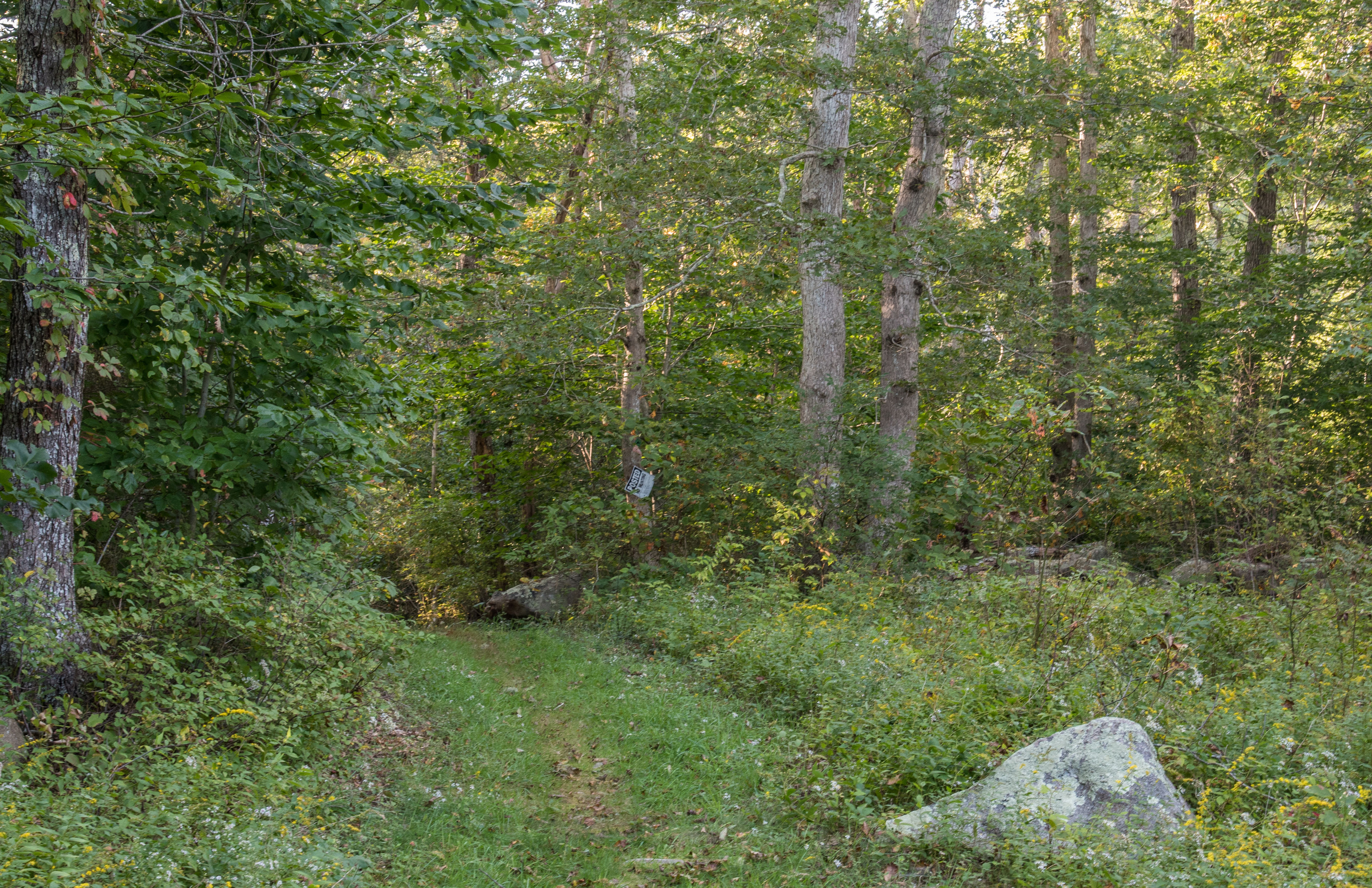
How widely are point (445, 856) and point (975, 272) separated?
409 inches

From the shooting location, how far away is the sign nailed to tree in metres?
12.7

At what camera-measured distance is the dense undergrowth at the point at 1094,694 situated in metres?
4.50

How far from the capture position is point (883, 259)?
11.2 meters

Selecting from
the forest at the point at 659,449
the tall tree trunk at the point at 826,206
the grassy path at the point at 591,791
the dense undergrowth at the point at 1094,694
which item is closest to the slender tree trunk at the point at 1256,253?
the forest at the point at 659,449

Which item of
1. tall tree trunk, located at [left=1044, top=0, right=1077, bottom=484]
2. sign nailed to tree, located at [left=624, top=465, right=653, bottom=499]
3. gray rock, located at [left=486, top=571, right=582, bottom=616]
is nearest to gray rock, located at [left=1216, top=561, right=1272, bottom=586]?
tall tree trunk, located at [left=1044, top=0, right=1077, bottom=484]

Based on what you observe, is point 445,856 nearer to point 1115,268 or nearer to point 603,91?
point 603,91

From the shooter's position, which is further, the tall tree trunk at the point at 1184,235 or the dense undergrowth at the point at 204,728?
the tall tree trunk at the point at 1184,235

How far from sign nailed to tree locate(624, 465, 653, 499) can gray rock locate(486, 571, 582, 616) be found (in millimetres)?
2406

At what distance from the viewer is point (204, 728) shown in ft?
17.6

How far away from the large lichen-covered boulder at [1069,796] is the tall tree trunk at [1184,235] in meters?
12.8

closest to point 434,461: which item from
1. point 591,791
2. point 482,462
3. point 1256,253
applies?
point 482,462

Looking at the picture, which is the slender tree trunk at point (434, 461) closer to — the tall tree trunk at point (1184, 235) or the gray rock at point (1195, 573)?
the gray rock at point (1195, 573)

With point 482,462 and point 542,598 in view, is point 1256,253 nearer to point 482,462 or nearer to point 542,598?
point 542,598

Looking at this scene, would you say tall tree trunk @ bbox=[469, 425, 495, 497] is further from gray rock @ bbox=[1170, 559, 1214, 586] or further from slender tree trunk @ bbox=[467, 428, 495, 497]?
gray rock @ bbox=[1170, 559, 1214, 586]
